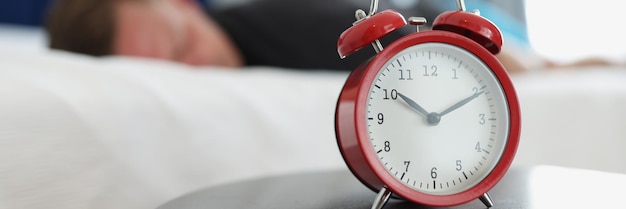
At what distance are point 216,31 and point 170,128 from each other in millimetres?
1092

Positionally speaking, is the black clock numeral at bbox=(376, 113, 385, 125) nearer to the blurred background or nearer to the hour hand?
the hour hand

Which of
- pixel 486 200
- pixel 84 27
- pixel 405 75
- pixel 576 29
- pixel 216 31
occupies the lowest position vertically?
pixel 576 29

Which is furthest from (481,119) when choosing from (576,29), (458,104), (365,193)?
(576,29)

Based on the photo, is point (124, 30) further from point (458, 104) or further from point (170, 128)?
point (458, 104)

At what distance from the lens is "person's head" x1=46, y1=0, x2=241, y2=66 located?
1.58m

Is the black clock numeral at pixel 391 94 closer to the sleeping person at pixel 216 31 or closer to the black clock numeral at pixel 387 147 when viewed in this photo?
the black clock numeral at pixel 387 147

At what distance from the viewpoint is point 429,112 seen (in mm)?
657

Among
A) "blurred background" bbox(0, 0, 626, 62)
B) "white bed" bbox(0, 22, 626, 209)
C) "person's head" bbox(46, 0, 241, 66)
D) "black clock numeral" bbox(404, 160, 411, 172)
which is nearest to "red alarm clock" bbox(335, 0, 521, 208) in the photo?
"black clock numeral" bbox(404, 160, 411, 172)

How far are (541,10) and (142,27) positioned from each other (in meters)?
2.71

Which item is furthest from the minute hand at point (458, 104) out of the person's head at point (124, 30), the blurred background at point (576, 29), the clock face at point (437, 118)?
the blurred background at point (576, 29)

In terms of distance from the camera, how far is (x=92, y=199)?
32.3 inches

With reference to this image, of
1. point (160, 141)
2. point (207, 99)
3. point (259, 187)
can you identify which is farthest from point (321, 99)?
point (259, 187)

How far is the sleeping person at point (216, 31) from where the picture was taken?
5.24 ft

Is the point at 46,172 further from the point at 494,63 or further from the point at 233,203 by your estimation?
the point at 494,63
